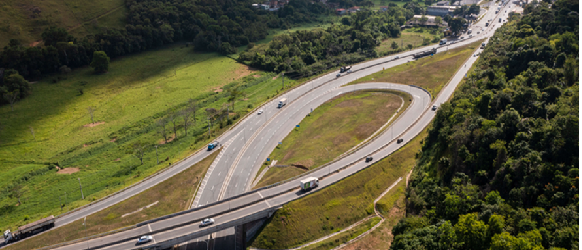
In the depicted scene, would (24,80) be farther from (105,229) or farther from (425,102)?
(425,102)

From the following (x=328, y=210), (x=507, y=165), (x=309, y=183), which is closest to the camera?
(x=507, y=165)

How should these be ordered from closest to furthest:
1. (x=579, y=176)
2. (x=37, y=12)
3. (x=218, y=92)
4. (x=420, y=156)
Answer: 1. (x=579, y=176)
2. (x=420, y=156)
3. (x=218, y=92)
4. (x=37, y=12)

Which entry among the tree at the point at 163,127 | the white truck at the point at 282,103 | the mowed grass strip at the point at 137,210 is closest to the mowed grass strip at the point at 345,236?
the mowed grass strip at the point at 137,210

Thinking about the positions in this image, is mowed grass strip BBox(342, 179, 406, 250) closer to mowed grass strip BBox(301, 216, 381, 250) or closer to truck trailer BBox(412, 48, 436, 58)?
mowed grass strip BBox(301, 216, 381, 250)

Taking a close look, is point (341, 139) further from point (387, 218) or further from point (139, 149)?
point (139, 149)

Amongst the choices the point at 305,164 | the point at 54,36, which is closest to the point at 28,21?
the point at 54,36

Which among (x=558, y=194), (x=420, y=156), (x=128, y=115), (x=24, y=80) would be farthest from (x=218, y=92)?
(x=558, y=194)

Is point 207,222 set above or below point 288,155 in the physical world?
above
